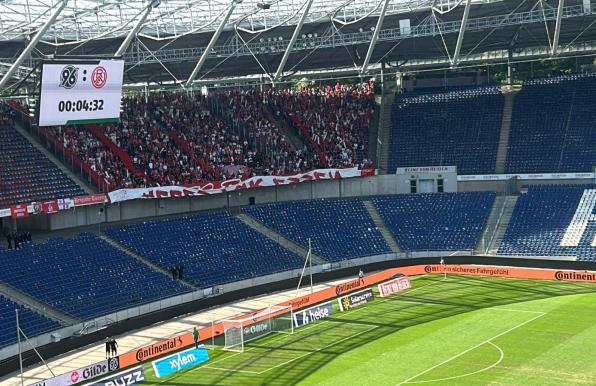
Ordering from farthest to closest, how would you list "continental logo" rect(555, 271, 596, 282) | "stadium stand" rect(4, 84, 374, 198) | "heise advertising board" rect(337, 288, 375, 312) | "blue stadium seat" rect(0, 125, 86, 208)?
"stadium stand" rect(4, 84, 374, 198) < "continental logo" rect(555, 271, 596, 282) < "blue stadium seat" rect(0, 125, 86, 208) < "heise advertising board" rect(337, 288, 375, 312)

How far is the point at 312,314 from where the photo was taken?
47.8m

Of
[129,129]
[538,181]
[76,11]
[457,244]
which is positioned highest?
[76,11]

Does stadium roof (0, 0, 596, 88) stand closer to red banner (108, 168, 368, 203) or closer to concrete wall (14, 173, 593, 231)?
red banner (108, 168, 368, 203)

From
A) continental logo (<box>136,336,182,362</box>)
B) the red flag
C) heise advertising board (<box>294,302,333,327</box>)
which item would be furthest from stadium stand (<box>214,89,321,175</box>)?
continental logo (<box>136,336,182,362</box>)

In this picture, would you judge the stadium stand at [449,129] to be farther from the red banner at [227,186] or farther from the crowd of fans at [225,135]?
the red banner at [227,186]

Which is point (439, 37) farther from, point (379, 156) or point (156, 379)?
point (156, 379)

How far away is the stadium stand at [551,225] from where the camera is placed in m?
60.2

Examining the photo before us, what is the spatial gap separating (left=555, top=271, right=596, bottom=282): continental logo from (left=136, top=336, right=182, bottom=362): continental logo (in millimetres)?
25822

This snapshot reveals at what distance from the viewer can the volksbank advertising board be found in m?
37.9

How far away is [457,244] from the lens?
6412 cm

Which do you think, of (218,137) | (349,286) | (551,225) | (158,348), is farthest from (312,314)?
(218,137)

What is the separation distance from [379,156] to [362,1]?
16.4 m

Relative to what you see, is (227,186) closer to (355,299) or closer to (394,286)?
(394,286)

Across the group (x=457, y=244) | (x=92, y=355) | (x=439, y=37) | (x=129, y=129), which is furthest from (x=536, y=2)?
A: (x=92, y=355)
